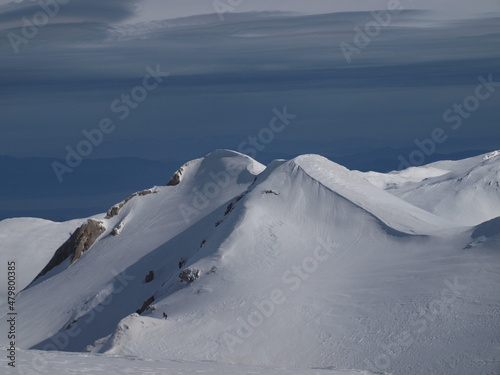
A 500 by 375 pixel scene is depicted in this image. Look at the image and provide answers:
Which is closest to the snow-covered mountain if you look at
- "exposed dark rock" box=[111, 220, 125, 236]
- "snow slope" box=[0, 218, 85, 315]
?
"exposed dark rock" box=[111, 220, 125, 236]

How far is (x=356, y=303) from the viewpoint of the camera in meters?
22.7

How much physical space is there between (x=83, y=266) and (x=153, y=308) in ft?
40.0

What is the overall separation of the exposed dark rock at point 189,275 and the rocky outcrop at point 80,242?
12672 mm

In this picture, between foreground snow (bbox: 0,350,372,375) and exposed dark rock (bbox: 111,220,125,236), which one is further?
exposed dark rock (bbox: 111,220,125,236)

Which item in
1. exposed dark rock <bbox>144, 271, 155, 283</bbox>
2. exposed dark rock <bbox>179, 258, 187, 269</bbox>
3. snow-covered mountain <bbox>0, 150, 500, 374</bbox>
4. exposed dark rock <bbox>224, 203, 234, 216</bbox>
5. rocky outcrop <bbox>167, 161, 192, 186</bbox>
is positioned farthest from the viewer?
rocky outcrop <bbox>167, 161, 192, 186</bbox>

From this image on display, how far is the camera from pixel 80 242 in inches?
1496

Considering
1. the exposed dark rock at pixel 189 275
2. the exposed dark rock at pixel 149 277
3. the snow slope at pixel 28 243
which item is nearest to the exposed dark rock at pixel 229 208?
the exposed dark rock at pixel 149 277

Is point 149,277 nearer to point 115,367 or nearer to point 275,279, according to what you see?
point 275,279

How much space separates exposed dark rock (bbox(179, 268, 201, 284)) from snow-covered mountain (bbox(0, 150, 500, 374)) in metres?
0.09

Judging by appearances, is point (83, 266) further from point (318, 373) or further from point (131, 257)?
point (318, 373)

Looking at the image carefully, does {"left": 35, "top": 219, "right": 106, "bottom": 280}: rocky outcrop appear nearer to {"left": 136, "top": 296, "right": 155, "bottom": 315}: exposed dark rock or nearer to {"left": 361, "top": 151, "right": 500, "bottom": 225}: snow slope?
{"left": 136, "top": 296, "right": 155, "bottom": 315}: exposed dark rock

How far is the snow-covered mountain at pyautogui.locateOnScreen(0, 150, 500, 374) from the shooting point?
20.5 m

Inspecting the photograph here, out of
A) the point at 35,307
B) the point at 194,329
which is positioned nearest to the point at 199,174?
the point at 35,307

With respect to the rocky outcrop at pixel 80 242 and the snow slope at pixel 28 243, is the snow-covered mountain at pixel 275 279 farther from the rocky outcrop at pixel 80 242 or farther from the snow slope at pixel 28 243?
the snow slope at pixel 28 243
